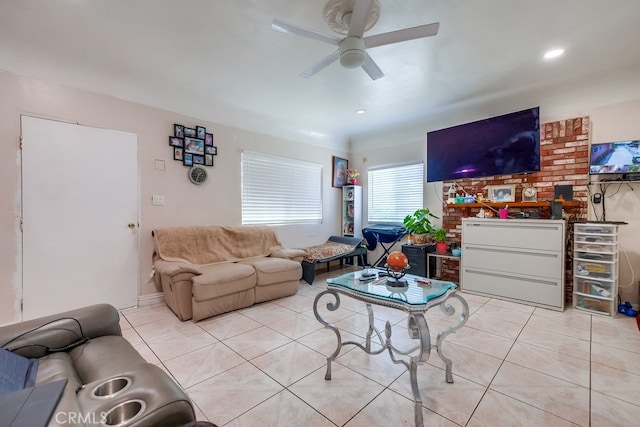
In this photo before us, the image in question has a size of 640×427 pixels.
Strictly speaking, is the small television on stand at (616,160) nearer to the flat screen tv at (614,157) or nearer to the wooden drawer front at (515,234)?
the flat screen tv at (614,157)

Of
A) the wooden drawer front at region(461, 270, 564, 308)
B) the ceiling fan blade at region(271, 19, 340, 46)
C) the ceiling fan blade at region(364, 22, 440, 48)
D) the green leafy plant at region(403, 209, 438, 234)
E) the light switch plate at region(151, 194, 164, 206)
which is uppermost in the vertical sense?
the ceiling fan blade at region(271, 19, 340, 46)

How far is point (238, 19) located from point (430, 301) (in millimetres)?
2437

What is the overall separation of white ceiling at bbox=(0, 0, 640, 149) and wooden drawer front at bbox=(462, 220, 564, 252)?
1582 mm

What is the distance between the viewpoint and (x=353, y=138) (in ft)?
18.3

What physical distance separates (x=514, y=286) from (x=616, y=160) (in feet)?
5.66

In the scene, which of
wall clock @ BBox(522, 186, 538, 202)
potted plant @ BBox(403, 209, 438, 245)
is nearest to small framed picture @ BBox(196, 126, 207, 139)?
potted plant @ BBox(403, 209, 438, 245)

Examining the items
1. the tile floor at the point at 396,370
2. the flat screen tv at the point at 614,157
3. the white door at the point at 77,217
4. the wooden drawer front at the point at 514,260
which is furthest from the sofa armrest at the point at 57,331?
the flat screen tv at the point at 614,157

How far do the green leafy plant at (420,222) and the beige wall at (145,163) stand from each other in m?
1.82

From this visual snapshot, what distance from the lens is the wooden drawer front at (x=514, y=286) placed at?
3.00 m

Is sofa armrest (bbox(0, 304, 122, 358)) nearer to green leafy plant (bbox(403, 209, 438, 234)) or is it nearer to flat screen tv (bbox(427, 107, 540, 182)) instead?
green leafy plant (bbox(403, 209, 438, 234))

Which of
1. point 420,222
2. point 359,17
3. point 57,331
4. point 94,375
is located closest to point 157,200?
point 57,331

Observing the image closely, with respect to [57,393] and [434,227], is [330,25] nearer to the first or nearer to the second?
[57,393]

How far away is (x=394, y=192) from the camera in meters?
4.98

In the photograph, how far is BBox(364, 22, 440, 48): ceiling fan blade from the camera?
178cm
